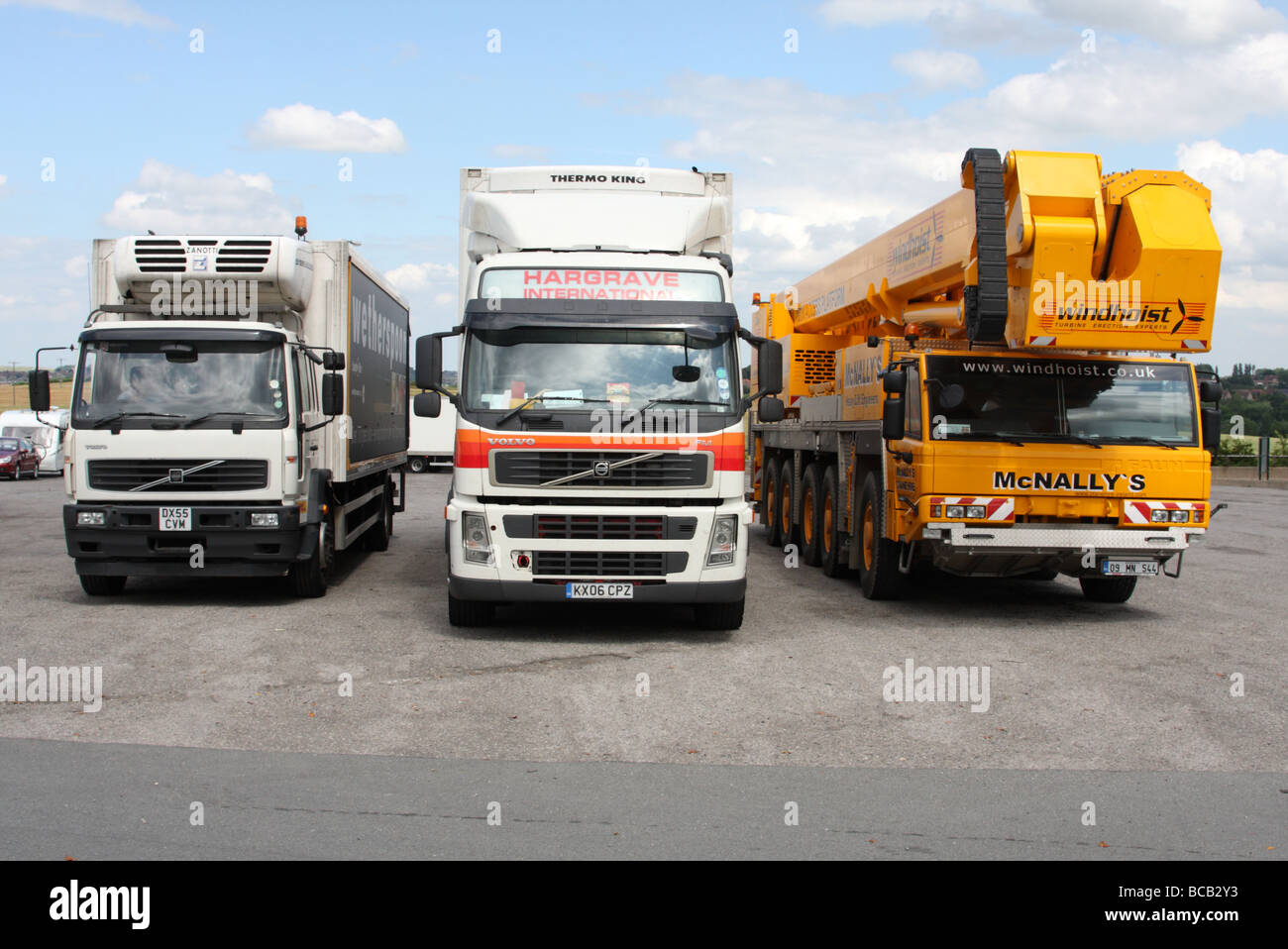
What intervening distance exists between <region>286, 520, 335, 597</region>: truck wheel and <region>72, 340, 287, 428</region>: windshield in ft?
4.61

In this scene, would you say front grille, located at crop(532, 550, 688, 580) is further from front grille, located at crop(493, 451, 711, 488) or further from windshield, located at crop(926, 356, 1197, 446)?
windshield, located at crop(926, 356, 1197, 446)

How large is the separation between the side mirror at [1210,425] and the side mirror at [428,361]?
6.91 metres

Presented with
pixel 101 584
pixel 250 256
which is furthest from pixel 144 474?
pixel 250 256

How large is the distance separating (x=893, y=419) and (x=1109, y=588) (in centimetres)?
326

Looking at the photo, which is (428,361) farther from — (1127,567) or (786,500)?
(786,500)

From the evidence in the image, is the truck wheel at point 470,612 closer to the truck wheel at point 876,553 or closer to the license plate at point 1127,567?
the truck wheel at point 876,553

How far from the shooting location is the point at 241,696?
26.0 ft

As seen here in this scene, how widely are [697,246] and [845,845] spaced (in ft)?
22.9

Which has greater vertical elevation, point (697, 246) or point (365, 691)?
point (697, 246)

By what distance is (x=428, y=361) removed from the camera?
33.6ft

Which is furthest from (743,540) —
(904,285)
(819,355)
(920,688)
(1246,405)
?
(1246,405)

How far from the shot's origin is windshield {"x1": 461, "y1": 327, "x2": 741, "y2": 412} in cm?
997

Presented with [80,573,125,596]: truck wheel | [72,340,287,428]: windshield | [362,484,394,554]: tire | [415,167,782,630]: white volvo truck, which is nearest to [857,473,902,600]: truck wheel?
[415,167,782,630]: white volvo truck
